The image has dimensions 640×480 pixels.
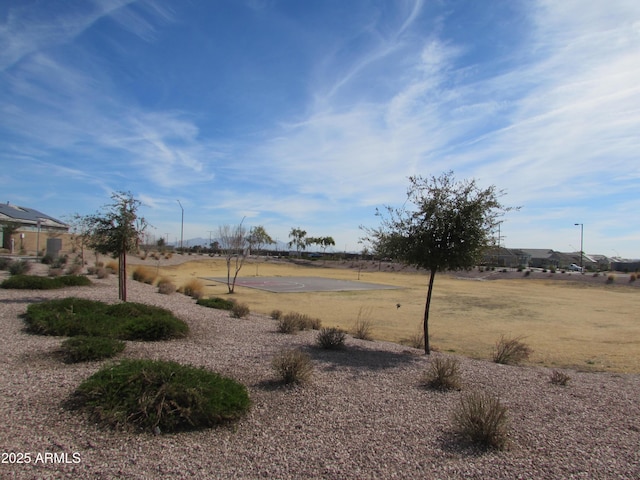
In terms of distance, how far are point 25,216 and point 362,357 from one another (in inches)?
2707

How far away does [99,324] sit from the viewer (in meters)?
9.90

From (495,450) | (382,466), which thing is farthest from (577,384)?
(382,466)

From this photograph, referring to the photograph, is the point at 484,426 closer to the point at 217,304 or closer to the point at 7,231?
the point at 217,304

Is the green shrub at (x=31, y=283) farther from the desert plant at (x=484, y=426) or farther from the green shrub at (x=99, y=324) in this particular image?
the desert plant at (x=484, y=426)

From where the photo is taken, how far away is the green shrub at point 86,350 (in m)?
7.37

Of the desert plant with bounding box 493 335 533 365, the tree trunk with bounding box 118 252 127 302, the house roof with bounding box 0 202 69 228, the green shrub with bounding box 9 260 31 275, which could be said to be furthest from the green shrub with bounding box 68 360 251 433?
the house roof with bounding box 0 202 69 228

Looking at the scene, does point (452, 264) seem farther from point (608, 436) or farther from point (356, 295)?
point (356, 295)

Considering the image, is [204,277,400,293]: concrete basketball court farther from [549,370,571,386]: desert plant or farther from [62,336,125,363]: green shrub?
[549,370,571,386]: desert plant

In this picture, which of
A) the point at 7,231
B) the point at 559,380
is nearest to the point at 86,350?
the point at 559,380

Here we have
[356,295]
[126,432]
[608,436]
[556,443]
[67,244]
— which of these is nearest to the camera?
[126,432]

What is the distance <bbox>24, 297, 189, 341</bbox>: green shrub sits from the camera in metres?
9.40

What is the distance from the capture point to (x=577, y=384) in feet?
28.5

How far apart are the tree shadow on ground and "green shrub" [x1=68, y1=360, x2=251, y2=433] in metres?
3.39

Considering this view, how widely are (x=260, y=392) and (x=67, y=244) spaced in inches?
2364
